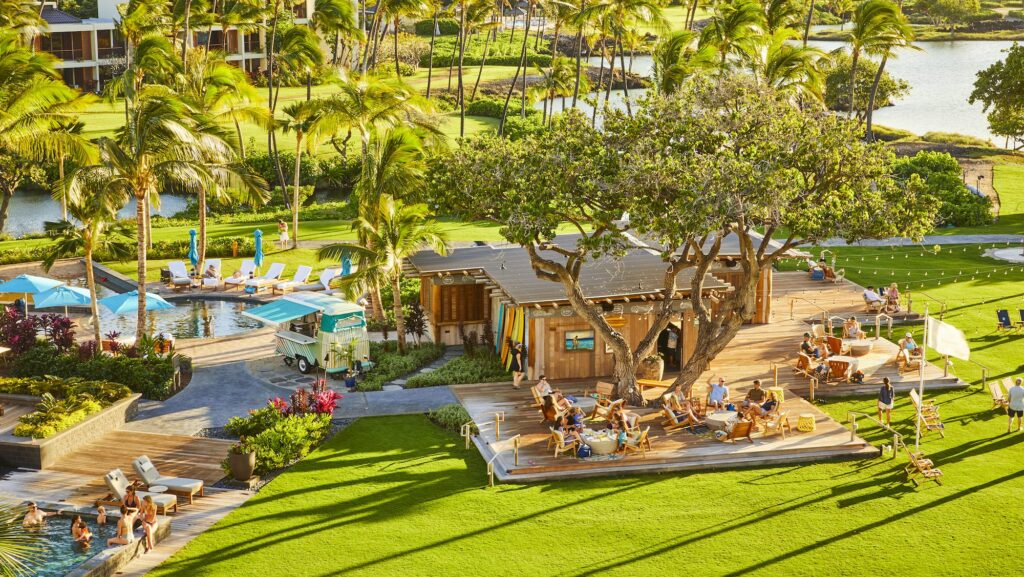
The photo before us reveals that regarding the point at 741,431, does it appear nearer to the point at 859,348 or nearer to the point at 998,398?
the point at 998,398

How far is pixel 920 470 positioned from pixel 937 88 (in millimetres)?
118398

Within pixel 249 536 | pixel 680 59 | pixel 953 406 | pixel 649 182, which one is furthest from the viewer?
pixel 680 59

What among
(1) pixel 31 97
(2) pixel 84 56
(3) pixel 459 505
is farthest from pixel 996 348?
(2) pixel 84 56

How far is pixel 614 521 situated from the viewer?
2200cm

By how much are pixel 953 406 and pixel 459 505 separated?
47.2 ft

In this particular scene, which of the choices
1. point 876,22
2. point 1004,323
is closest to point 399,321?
point 1004,323

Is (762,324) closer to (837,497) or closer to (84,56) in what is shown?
(837,497)

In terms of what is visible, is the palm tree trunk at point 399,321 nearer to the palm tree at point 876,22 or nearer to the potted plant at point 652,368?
the potted plant at point 652,368

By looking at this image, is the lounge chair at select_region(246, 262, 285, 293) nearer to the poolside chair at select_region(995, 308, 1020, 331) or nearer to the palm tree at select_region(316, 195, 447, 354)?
the palm tree at select_region(316, 195, 447, 354)

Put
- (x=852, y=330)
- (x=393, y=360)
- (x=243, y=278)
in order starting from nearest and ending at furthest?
(x=393, y=360) → (x=852, y=330) → (x=243, y=278)

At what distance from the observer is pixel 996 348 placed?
1318 inches

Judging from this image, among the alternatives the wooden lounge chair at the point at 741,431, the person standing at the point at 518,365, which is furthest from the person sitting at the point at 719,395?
the person standing at the point at 518,365

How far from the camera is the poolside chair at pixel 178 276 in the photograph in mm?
40750

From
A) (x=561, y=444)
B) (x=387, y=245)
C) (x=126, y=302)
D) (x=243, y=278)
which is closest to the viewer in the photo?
(x=561, y=444)
